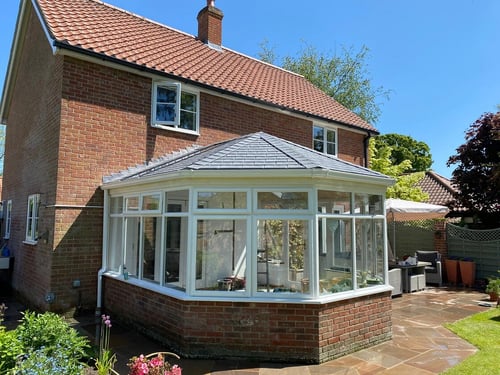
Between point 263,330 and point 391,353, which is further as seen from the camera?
point 391,353

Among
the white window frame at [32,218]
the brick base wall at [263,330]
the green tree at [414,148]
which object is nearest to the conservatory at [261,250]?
the brick base wall at [263,330]

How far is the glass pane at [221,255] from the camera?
6.24m

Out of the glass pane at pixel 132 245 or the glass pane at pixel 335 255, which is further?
the glass pane at pixel 132 245

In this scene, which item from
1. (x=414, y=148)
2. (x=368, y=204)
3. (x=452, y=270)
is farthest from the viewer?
(x=414, y=148)

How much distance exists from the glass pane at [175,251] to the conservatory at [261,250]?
0.02 metres

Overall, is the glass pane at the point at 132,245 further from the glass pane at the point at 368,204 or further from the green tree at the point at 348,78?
the green tree at the point at 348,78

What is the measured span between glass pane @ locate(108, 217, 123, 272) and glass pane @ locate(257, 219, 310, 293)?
4.28m

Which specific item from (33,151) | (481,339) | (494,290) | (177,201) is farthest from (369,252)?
(33,151)

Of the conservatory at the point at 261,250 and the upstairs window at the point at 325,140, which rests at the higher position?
the upstairs window at the point at 325,140

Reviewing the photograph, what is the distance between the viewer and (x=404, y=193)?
21156mm

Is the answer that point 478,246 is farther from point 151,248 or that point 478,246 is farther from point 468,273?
point 151,248

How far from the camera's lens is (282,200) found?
6.24m

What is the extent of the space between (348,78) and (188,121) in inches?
850

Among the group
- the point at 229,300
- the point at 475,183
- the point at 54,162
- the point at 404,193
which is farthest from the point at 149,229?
the point at 404,193
